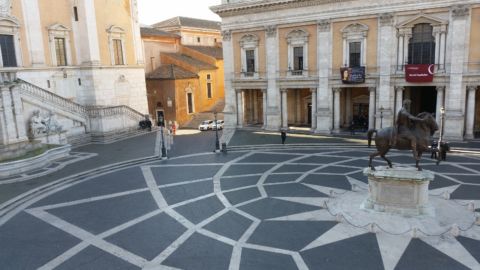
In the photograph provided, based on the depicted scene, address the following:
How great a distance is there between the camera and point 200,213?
16.7 m

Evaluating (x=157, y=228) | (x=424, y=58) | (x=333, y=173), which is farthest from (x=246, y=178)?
(x=424, y=58)

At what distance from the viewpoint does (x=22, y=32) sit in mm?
31656

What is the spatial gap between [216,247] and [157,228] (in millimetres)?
3110

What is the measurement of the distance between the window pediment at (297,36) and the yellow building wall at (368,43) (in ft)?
9.04

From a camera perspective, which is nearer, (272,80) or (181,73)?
(272,80)

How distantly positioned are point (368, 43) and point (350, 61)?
86.1 inches

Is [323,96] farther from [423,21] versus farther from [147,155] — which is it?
[147,155]

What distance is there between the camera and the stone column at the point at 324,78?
34750mm

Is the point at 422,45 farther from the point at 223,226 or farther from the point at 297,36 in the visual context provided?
the point at 223,226

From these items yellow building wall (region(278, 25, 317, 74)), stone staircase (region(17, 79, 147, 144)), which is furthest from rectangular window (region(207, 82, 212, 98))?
yellow building wall (region(278, 25, 317, 74))

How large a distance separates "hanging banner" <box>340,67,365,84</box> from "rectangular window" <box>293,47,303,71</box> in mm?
4462

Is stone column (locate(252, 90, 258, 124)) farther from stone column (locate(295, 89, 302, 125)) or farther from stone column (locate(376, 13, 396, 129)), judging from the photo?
stone column (locate(376, 13, 396, 129))

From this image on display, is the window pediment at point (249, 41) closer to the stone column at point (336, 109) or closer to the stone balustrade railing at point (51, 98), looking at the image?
the stone column at point (336, 109)

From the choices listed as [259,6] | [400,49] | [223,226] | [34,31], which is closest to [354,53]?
[400,49]
